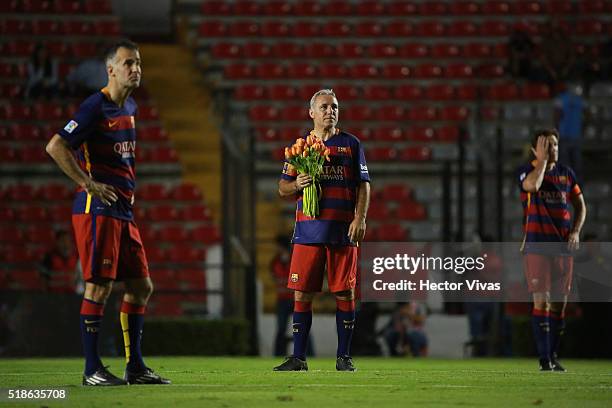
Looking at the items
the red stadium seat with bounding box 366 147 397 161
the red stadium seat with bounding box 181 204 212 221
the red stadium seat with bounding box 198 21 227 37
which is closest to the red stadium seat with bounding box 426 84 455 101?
the red stadium seat with bounding box 366 147 397 161

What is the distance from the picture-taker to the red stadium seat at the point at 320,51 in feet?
81.1

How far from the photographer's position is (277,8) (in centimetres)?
2586

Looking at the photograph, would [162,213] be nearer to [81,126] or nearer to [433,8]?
[433,8]

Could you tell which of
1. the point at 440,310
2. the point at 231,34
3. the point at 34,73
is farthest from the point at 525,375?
the point at 231,34

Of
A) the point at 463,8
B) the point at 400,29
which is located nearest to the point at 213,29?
the point at 400,29

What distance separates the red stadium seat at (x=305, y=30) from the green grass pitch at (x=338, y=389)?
15438mm

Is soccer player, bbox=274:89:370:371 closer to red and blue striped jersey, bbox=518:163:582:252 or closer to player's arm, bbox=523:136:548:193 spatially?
player's arm, bbox=523:136:548:193

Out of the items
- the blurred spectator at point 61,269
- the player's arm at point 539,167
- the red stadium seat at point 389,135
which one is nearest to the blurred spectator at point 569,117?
the red stadium seat at point 389,135

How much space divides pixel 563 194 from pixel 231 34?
1565 centimetres

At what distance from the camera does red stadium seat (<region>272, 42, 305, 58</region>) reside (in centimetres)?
2473

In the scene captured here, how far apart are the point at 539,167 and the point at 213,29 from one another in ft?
52.4

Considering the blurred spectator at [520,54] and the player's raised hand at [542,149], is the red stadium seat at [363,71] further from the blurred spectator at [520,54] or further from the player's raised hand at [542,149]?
the player's raised hand at [542,149]

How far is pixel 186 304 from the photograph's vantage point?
16094 millimetres

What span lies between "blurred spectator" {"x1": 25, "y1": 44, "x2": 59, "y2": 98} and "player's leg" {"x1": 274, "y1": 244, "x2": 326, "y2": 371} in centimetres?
1432
